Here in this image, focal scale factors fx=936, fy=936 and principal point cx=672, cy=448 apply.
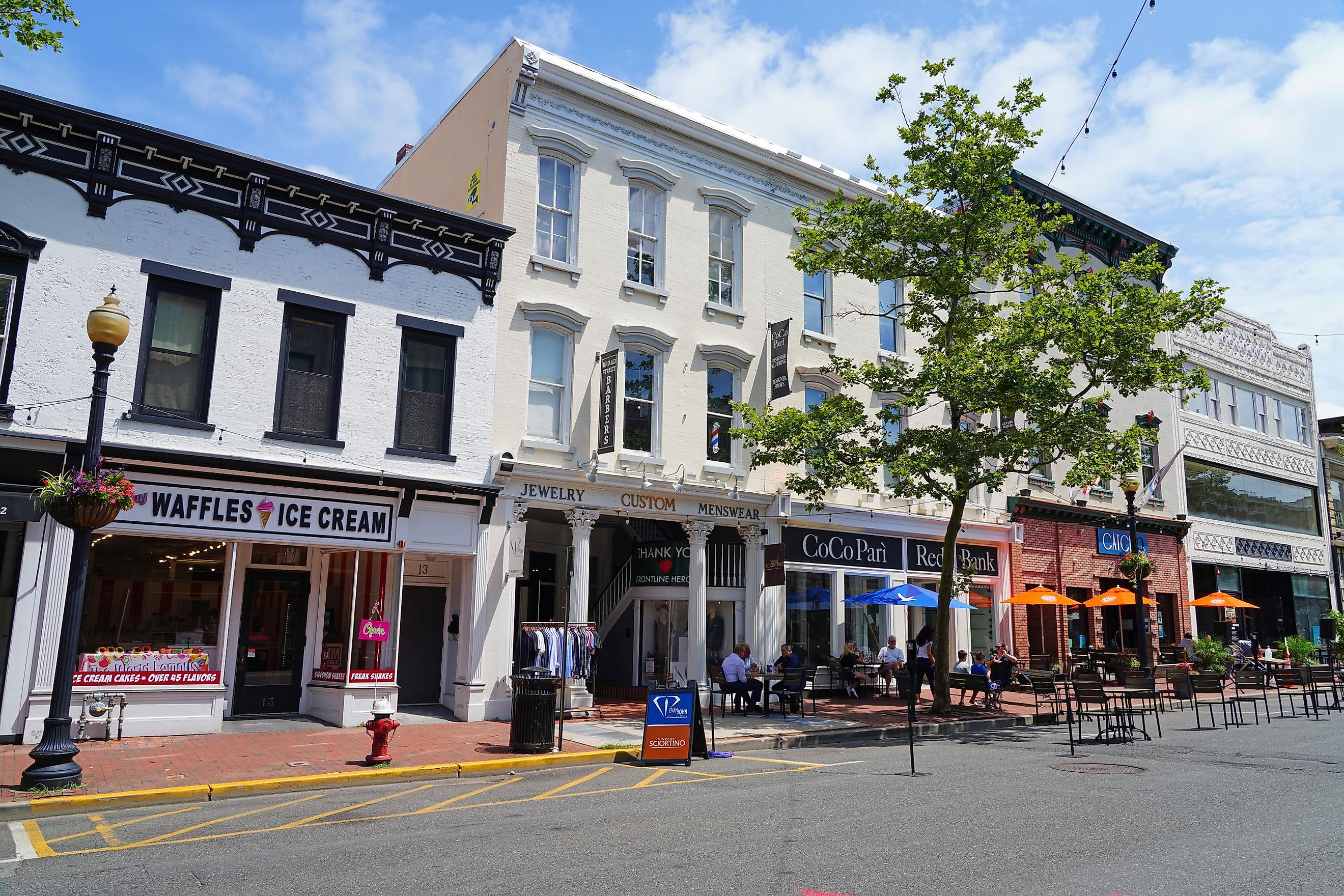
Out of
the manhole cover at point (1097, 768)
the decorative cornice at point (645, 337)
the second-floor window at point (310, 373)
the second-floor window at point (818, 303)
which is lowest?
the manhole cover at point (1097, 768)

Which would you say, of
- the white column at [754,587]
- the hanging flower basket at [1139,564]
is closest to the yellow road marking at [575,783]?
the white column at [754,587]

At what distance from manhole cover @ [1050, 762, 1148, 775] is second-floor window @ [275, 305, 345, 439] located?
41.3 ft

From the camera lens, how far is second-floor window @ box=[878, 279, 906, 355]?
2520 centimetres

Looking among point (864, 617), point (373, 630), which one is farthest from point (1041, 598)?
point (373, 630)

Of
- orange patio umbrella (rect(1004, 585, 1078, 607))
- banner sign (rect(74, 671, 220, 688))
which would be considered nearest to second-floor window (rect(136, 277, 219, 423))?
banner sign (rect(74, 671, 220, 688))

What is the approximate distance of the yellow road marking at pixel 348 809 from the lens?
29.7 ft

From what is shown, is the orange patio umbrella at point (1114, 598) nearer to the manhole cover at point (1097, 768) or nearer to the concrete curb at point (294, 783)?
the manhole cover at point (1097, 768)

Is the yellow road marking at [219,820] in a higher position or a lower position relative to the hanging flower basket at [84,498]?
lower

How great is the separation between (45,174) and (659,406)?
37.7 feet

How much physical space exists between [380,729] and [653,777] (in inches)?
143

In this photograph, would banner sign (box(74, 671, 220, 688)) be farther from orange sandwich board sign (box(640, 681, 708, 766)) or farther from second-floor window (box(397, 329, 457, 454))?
orange sandwich board sign (box(640, 681, 708, 766))

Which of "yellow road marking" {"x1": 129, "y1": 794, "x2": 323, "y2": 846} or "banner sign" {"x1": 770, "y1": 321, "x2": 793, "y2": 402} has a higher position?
"banner sign" {"x1": 770, "y1": 321, "x2": 793, "y2": 402}

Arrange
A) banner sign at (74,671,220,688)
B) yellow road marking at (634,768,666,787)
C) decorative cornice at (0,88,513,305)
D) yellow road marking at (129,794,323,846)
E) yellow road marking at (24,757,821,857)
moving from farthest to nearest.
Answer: decorative cornice at (0,88,513,305), banner sign at (74,671,220,688), yellow road marking at (634,768,666,787), yellow road marking at (129,794,323,846), yellow road marking at (24,757,821,857)

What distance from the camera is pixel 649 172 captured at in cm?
2081
